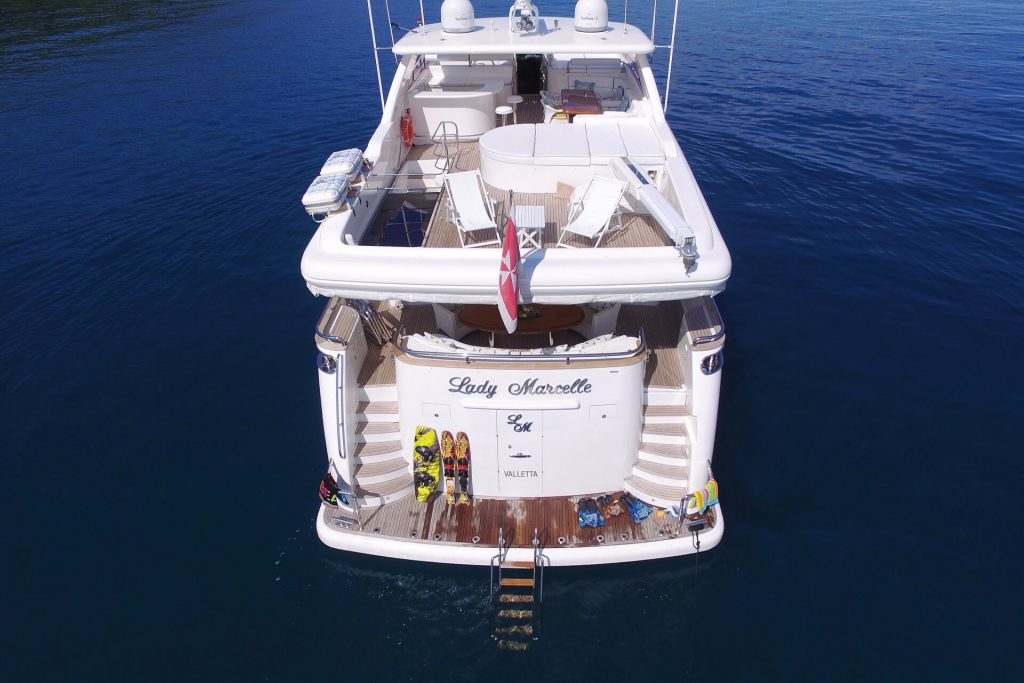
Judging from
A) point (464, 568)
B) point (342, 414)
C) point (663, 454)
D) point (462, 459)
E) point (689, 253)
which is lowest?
point (464, 568)

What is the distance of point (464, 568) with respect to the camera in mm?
9359

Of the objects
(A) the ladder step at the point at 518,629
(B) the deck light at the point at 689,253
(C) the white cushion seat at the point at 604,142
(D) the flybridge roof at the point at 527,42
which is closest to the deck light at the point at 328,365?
(A) the ladder step at the point at 518,629

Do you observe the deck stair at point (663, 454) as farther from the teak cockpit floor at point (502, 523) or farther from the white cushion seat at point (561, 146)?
the white cushion seat at point (561, 146)

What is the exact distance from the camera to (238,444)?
1180 centimetres

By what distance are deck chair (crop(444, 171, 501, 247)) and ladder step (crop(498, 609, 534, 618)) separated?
5742mm

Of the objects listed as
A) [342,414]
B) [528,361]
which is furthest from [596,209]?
[342,414]

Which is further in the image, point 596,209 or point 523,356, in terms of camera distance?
point 596,209

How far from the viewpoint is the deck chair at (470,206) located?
9.51 m

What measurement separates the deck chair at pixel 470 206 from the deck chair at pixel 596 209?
4.31 ft

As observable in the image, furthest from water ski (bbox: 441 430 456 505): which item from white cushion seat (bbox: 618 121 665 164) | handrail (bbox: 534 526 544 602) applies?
white cushion seat (bbox: 618 121 665 164)

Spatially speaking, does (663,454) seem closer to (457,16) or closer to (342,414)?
(342,414)

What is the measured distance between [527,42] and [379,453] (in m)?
10.1

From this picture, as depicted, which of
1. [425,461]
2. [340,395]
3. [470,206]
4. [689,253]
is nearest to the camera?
[689,253]

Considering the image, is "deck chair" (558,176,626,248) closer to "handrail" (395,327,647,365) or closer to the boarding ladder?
"handrail" (395,327,647,365)
